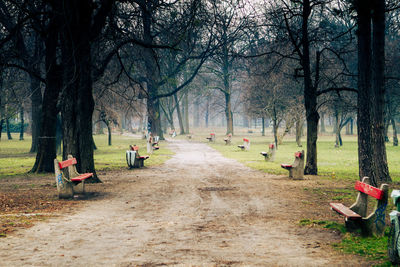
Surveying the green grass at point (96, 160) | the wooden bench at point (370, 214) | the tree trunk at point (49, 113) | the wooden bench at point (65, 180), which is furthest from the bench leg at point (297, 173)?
the tree trunk at point (49, 113)

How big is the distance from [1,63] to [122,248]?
991 centimetres

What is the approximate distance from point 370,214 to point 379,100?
7759 mm

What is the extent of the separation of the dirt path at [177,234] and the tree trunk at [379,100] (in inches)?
147

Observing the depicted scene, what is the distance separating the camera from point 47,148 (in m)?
16.1

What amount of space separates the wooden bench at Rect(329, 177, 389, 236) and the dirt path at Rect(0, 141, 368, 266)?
47 centimetres

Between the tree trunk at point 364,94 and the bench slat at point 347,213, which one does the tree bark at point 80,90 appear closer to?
the tree trunk at point 364,94

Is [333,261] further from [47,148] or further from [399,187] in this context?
[47,148]

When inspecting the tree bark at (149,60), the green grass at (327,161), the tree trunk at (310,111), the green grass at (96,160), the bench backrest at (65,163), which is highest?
the tree bark at (149,60)

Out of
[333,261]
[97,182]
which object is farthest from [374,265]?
[97,182]

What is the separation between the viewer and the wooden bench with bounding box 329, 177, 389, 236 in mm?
6007

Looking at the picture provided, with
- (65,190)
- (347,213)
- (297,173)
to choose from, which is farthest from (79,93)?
(347,213)

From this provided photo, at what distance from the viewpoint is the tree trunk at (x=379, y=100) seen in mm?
12836

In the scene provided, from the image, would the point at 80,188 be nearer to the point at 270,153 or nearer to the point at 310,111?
the point at 310,111

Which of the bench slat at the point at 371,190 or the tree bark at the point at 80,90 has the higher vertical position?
the tree bark at the point at 80,90
